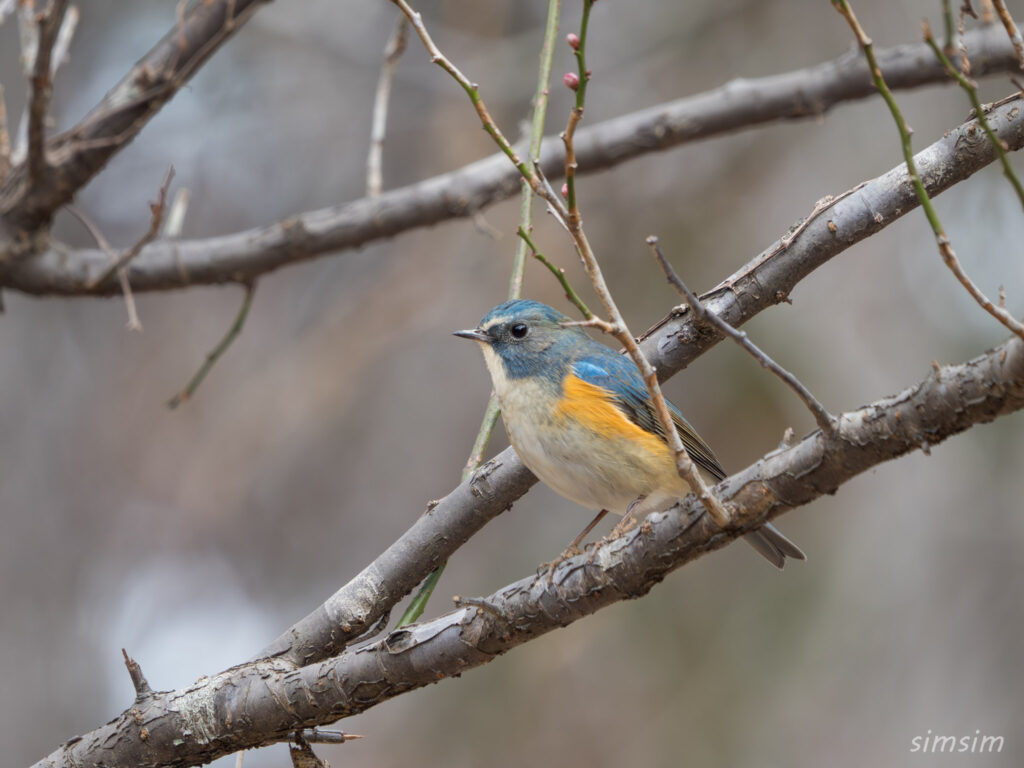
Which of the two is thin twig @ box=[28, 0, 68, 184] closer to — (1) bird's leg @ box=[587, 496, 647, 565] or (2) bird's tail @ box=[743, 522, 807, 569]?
(1) bird's leg @ box=[587, 496, 647, 565]

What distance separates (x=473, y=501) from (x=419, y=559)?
0.76 ft

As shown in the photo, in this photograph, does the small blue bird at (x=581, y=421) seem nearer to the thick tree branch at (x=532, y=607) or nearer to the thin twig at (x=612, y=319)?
the thick tree branch at (x=532, y=607)

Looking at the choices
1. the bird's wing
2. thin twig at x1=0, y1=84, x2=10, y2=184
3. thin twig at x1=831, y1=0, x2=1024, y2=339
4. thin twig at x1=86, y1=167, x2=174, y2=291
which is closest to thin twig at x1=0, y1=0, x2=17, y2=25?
thin twig at x1=0, y1=84, x2=10, y2=184

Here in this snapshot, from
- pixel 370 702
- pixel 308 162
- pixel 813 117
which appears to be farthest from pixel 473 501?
pixel 308 162

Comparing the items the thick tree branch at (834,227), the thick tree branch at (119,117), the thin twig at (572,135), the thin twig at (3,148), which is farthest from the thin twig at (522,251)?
the thin twig at (3,148)

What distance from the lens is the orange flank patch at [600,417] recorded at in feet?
9.35

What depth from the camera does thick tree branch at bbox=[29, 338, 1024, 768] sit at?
1.52 meters

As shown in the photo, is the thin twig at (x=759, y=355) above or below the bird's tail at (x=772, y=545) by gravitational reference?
above

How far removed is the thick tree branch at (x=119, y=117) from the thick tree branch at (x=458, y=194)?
29cm

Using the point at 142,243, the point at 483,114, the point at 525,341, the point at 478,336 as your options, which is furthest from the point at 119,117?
the point at 483,114

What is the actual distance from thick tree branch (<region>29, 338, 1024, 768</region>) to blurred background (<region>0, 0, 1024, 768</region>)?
4.78 m

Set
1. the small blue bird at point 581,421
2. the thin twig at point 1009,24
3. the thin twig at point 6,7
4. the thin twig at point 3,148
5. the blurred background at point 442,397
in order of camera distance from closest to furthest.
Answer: the thin twig at point 1009,24
the small blue bird at point 581,421
the thin twig at point 3,148
the thin twig at point 6,7
the blurred background at point 442,397

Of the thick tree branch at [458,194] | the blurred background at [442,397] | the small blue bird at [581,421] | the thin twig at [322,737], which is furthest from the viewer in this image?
the blurred background at [442,397]

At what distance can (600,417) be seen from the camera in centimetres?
289
